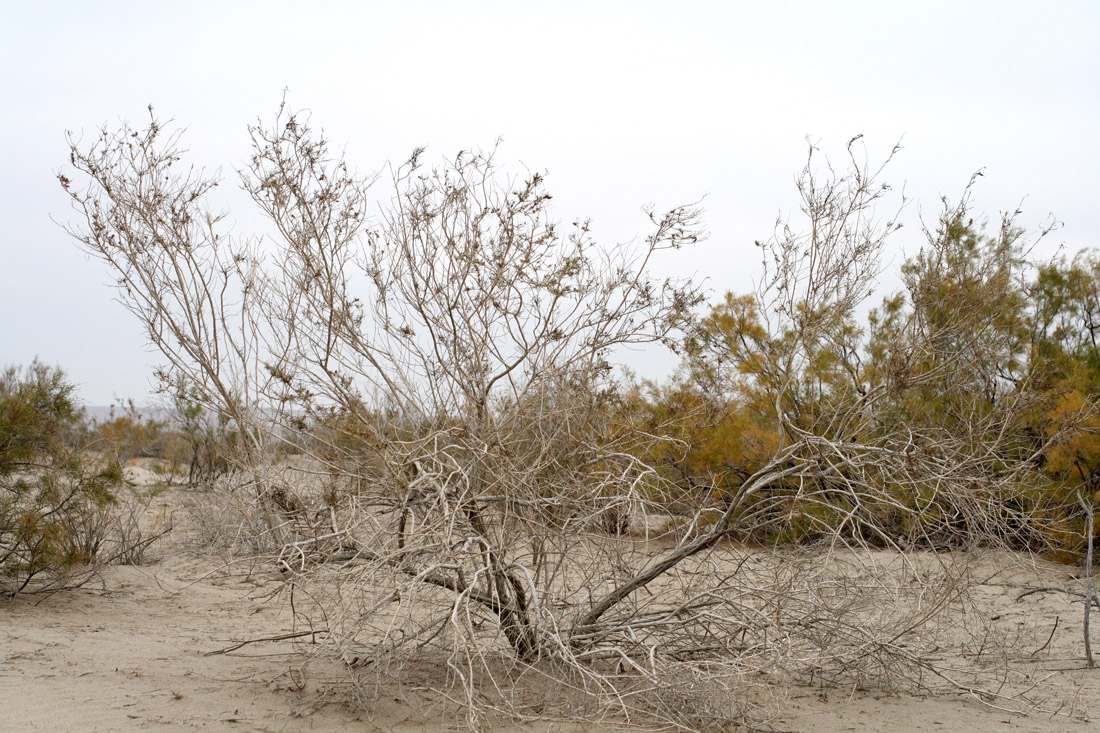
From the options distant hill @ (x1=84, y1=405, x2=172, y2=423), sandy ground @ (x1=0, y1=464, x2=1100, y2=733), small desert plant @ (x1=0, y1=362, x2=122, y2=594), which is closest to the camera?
sandy ground @ (x1=0, y1=464, x2=1100, y2=733)

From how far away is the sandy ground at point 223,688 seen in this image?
4594 mm

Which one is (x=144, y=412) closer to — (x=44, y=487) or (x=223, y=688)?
(x=44, y=487)

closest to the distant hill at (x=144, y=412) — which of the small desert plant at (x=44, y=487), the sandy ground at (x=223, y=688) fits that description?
the small desert plant at (x=44, y=487)

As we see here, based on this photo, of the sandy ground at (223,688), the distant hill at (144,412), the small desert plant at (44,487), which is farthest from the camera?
the distant hill at (144,412)

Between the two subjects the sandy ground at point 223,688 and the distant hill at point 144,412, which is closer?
the sandy ground at point 223,688

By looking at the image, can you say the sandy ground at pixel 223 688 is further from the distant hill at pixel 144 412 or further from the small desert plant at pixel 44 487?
the distant hill at pixel 144 412

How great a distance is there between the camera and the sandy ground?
459cm

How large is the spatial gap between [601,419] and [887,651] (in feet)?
7.47

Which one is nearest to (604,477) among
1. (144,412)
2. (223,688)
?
(223,688)

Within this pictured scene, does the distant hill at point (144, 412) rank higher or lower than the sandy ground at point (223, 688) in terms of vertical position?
higher

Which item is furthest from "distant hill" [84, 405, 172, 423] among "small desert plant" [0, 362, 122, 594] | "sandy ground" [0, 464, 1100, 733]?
"sandy ground" [0, 464, 1100, 733]

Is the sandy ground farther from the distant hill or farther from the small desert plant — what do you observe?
the distant hill

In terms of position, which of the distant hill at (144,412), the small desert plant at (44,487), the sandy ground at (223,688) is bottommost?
the sandy ground at (223,688)

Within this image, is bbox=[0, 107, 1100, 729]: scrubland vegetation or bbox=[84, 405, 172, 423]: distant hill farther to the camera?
bbox=[84, 405, 172, 423]: distant hill
